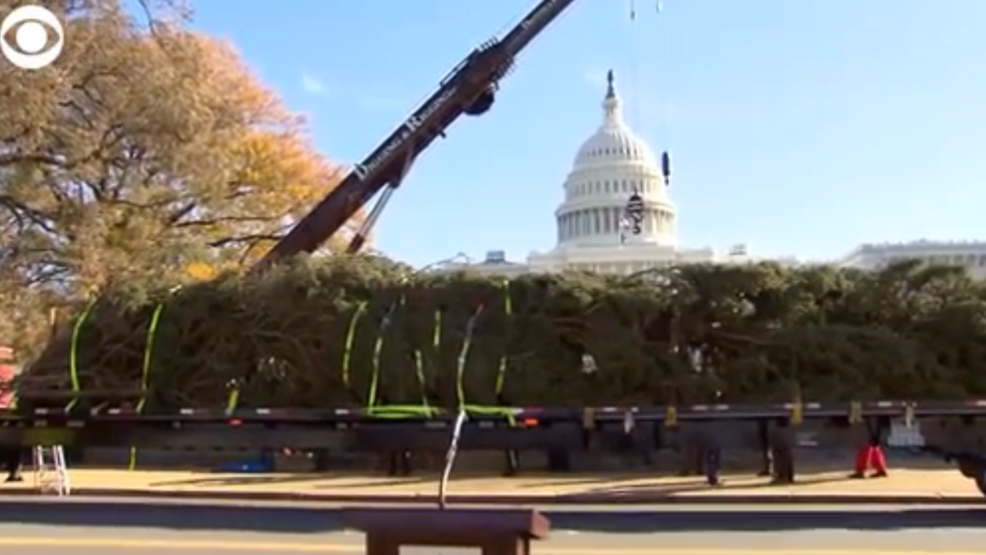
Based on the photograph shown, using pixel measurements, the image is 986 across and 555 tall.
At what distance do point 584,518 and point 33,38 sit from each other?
1699 cm

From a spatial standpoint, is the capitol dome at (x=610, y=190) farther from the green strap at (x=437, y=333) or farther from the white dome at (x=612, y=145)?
the green strap at (x=437, y=333)

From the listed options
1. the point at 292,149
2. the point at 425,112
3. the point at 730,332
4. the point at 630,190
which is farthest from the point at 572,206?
the point at 730,332

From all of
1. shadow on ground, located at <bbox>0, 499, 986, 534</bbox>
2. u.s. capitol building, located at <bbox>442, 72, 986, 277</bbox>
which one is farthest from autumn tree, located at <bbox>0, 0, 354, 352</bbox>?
u.s. capitol building, located at <bbox>442, 72, 986, 277</bbox>

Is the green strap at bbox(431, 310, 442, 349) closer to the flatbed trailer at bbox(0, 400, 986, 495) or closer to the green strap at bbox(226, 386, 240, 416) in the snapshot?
the flatbed trailer at bbox(0, 400, 986, 495)

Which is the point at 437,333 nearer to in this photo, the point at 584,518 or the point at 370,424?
the point at 370,424

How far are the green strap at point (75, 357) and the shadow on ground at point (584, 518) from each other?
4.16ft

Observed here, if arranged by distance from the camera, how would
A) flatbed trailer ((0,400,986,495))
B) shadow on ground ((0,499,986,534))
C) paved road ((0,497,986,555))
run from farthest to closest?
flatbed trailer ((0,400,986,495)), shadow on ground ((0,499,986,534)), paved road ((0,497,986,555))

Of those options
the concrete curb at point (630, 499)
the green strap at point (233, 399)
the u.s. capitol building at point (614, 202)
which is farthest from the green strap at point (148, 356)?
the u.s. capitol building at point (614, 202)

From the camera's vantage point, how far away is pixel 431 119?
28906 mm

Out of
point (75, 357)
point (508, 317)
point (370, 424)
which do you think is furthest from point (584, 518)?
point (75, 357)

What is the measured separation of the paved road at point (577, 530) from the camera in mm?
9727

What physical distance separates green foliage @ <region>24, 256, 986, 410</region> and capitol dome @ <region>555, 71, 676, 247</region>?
8400 cm

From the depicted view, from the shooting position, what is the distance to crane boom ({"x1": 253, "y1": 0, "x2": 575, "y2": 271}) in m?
28.6

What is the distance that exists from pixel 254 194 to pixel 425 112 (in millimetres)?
9335
